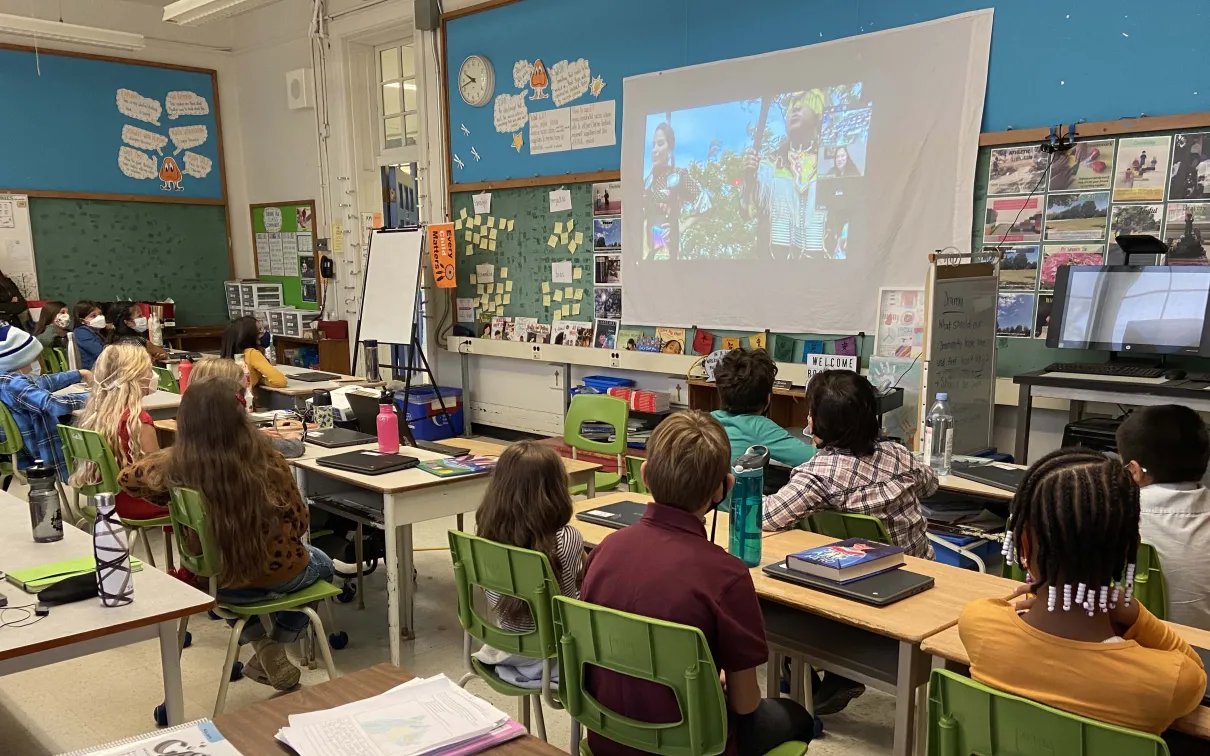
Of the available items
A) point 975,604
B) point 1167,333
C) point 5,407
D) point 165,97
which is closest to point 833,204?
point 1167,333

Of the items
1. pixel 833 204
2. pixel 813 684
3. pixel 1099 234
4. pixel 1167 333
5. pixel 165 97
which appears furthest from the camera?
pixel 165 97

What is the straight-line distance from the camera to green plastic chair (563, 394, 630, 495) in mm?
4238

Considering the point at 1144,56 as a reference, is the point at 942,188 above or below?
below

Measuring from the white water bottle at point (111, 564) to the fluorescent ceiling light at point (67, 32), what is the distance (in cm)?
688

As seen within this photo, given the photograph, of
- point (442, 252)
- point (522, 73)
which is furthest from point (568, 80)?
point (442, 252)

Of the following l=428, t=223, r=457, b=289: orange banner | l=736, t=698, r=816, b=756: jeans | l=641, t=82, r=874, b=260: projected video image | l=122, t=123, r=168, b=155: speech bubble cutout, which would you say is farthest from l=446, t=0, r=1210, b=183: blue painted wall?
l=122, t=123, r=168, b=155: speech bubble cutout

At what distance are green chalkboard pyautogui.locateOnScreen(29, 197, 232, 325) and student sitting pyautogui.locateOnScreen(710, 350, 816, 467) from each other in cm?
824

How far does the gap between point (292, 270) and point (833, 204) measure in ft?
21.4

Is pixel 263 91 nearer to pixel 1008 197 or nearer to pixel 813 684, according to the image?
pixel 1008 197

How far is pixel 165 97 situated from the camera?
932 centimetres

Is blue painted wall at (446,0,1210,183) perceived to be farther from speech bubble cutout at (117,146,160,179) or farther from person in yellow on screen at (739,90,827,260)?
speech bubble cutout at (117,146,160,179)

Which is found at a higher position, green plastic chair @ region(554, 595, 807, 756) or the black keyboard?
the black keyboard

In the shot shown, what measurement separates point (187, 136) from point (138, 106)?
1.83 feet

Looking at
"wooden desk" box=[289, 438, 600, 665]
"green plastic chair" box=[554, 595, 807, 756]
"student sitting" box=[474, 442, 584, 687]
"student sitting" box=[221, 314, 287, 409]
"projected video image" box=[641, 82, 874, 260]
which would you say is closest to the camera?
"green plastic chair" box=[554, 595, 807, 756]
